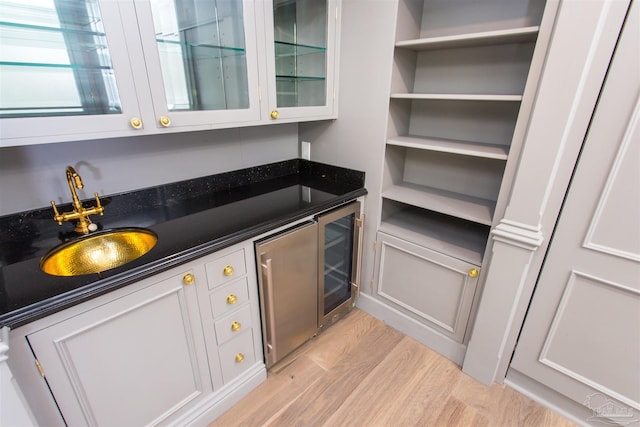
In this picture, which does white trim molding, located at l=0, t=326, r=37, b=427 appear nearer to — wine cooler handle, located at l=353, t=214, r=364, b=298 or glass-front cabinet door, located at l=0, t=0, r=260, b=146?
glass-front cabinet door, located at l=0, t=0, r=260, b=146

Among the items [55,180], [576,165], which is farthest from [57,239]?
[576,165]

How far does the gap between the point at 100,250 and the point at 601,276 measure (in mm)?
1979

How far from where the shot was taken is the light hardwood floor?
146 cm

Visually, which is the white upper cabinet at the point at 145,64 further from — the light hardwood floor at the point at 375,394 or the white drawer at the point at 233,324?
the light hardwood floor at the point at 375,394

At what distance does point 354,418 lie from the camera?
1.47 meters

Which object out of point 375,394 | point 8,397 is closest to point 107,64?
point 8,397

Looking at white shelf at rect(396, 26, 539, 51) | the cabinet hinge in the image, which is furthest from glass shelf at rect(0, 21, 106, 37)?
white shelf at rect(396, 26, 539, 51)

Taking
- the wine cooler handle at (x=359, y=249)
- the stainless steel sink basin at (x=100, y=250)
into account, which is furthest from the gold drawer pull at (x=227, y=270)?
the wine cooler handle at (x=359, y=249)

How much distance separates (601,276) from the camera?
3.92 ft

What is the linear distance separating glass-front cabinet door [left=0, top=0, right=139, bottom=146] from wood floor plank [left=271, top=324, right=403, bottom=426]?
4.69 feet

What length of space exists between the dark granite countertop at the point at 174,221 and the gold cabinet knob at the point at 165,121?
0.40m

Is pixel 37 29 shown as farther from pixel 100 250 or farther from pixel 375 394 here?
pixel 375 394

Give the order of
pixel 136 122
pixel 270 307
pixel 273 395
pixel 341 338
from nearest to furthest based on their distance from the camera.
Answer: pixel 136 122 → pixel 270 307 → pixel 273 395 → pixel 341 338

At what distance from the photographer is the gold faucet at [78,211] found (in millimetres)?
1188
